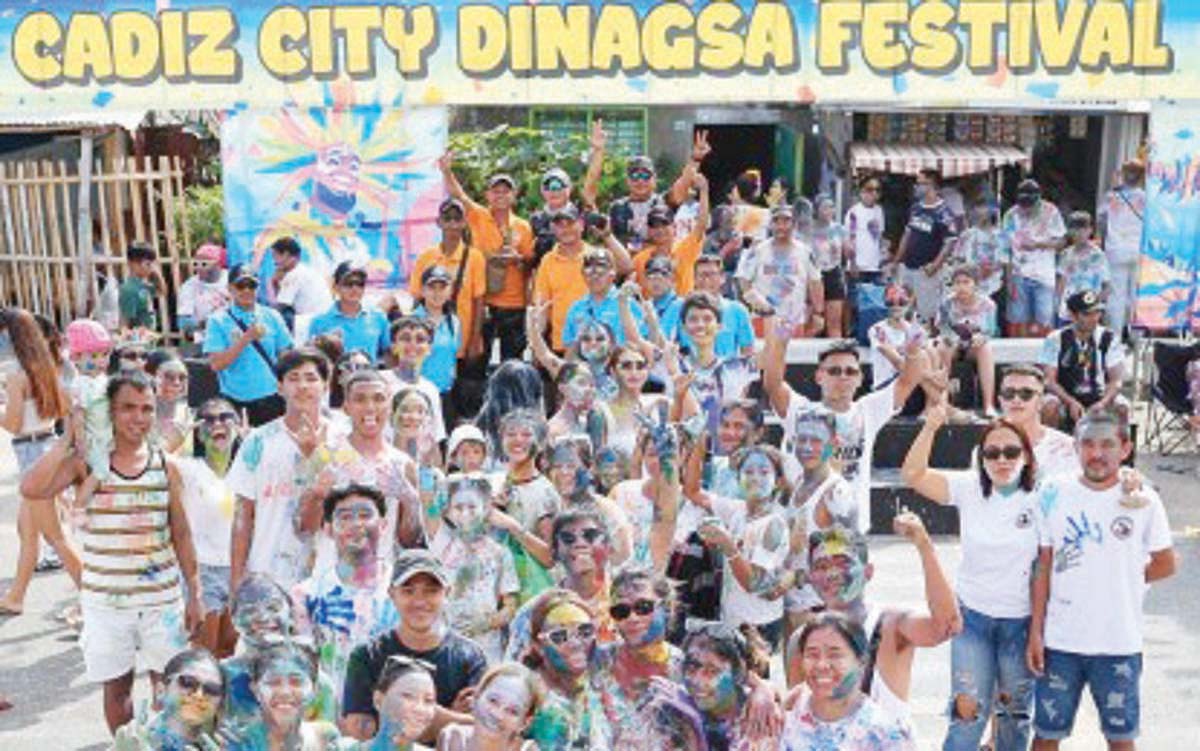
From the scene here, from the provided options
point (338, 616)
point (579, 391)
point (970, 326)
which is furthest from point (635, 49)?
point (338, 616)

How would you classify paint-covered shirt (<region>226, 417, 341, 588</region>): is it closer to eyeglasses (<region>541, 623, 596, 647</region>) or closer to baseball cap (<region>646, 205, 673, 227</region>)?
eyeglasses (<region>541, 623, 596, 647</region>)

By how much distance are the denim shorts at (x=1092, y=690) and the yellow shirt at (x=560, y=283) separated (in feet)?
14.5

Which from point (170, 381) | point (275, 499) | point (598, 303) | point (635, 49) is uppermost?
point (635, 49)

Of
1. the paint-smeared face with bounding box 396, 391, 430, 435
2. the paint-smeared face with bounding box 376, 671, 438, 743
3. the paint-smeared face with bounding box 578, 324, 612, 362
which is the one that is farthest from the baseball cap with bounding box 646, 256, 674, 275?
the paint-smeared face with bounding box 376, 671, 438, 743

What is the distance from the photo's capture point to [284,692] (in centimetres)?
464

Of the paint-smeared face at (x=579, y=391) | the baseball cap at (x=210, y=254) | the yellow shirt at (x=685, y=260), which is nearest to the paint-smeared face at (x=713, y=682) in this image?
the paint-smeared face at (x=579, y=391)

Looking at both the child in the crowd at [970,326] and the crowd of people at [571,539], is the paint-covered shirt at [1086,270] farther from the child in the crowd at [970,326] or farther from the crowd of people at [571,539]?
the crowd of people at [571,539]

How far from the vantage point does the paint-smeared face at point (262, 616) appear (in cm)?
524

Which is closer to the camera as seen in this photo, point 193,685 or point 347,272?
point 193,685

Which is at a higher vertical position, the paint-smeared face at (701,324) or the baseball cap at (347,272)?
the baseball cap at (347,272)

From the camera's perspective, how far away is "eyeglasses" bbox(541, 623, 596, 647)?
16.3 feet

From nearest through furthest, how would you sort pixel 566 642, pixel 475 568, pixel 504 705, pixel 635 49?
pixel 504 705 → pixel 566 642 → pixel 475 568 → pixel 635 49

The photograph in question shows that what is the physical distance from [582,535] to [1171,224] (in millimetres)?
8174

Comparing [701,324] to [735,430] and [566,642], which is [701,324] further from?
[566,642]
